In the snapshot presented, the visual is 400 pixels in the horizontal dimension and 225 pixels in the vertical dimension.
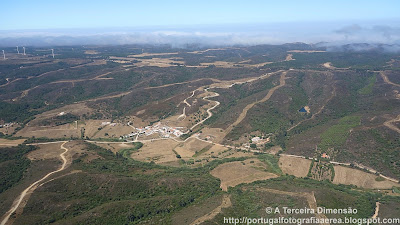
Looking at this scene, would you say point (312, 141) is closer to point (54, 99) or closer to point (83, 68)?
point (54, 99)

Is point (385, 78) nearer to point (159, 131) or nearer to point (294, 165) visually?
point (294, 165)

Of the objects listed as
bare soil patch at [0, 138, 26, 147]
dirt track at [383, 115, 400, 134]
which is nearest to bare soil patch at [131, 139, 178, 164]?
bare soil patch at [0, 138, 26, 147]

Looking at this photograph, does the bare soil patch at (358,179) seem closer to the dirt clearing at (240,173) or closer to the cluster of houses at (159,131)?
the dirt clearing at (240,173)

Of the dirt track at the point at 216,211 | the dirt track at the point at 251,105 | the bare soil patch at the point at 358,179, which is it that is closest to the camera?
the dirt track at the point at 216,211

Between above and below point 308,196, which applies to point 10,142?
below

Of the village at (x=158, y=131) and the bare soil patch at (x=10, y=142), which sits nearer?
the bare soil patch at (x=10, y=142)

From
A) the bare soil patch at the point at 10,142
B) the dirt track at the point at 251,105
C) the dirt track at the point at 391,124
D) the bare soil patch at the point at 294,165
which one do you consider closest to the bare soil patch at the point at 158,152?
the dirt track at the point at 251,105

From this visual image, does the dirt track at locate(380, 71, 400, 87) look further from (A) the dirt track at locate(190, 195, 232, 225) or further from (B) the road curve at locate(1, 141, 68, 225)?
(B) the road curve at locate(1, 141, 68, 225)

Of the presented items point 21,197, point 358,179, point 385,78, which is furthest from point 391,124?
point 21,197

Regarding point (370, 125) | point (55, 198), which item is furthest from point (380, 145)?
point (55, 198)
